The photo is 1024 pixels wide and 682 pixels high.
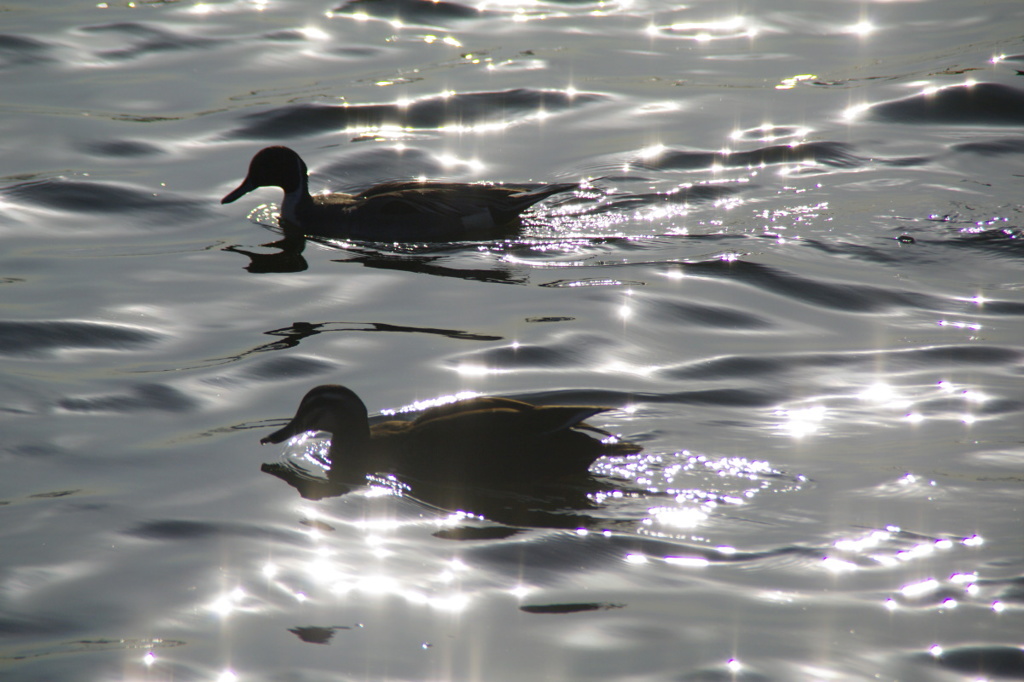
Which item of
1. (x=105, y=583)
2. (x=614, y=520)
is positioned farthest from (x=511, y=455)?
(x=105, y=583)

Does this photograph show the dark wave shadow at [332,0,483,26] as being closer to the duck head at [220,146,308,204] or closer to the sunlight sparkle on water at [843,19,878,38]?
the sunlight sparkle on water at [843,19,878,38]

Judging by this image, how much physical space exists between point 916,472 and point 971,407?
102cm

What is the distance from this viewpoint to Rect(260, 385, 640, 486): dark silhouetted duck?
240 inches

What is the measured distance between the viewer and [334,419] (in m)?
6.29

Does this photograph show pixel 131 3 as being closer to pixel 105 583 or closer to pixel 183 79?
pixel 183 79

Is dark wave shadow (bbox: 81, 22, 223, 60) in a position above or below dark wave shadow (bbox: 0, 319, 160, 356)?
above

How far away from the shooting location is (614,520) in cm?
572

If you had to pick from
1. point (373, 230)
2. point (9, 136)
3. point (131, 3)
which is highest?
point (131, 3)

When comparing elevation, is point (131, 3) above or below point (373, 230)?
above

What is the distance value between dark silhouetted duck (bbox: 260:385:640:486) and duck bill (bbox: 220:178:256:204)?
5.35 meters

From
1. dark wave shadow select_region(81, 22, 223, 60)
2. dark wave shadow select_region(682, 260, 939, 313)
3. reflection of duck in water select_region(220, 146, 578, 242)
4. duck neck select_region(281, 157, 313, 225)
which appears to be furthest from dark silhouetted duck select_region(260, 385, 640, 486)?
dark wave shadow select_region(81, 22, 223, 60)

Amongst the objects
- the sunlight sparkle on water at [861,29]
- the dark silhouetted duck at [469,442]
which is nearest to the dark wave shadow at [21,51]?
the sunlight sparkle on water at [861,29]

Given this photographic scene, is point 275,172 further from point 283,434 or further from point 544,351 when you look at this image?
point 283,434

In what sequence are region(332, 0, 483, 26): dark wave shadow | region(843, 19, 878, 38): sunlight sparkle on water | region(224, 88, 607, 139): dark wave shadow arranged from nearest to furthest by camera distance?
region(224, 88, 607, 139): dark wave shadow < region(843, 19, 878, 38): sunlight sparkle on water < region(332, 0, 483, 26): dark wave shadow
